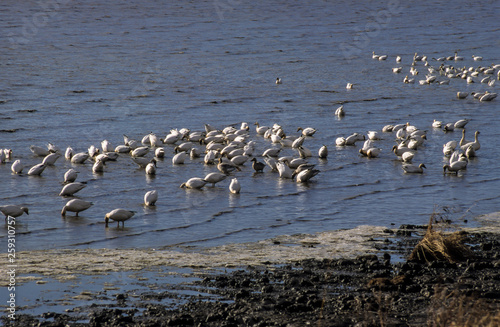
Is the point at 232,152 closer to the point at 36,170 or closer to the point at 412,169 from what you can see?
the point at 412,169

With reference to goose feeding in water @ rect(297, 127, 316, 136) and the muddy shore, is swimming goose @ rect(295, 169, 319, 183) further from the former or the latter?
the muddy shore

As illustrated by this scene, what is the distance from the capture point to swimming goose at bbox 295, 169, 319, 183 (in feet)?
49.3

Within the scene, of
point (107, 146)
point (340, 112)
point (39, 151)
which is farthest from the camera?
point (340, 112)

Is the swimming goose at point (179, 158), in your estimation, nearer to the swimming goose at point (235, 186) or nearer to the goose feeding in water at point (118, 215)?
the swimming goose at point (235, 186)

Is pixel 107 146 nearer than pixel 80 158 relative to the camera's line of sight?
No

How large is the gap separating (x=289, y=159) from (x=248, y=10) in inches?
1635

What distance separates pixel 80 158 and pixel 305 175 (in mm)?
5119

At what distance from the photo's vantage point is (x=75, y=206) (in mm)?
12195

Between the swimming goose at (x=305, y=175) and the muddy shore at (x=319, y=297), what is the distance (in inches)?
208

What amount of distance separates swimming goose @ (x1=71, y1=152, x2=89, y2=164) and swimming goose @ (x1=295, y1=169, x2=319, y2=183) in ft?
15.9

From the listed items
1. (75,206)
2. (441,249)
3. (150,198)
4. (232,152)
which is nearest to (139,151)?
(232,152)

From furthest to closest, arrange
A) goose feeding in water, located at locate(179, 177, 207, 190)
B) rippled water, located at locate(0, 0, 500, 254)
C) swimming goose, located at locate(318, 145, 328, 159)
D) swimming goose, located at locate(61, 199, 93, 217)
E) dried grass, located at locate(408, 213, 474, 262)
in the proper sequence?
swimming goose, located at locate(318, 145, 328, 159) → goose feeding in water, located at locate(179, 177, 207, 190) → rippled water, located at locate(0, 0, 500, 254) → swimming goose, located at locate(61, 199, 93, 217) → dried grass, located at locate(408, 213, 474, 262)

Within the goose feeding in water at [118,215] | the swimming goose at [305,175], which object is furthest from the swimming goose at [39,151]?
the swimming goose at [305,175]

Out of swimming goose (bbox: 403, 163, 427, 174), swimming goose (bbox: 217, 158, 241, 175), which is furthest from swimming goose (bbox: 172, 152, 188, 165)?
swimming goose (bbox: 403, 163, 427, 174)
